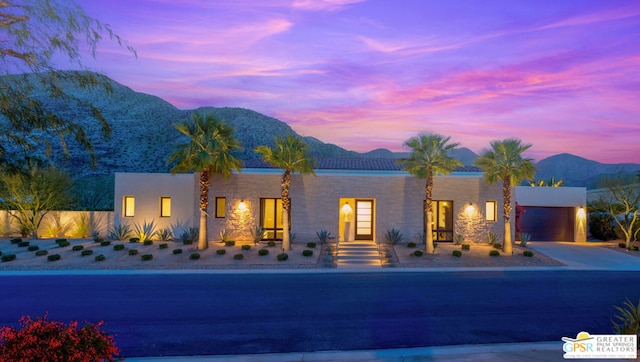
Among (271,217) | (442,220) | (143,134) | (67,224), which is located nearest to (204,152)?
(271,217)

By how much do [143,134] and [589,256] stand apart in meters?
59.9

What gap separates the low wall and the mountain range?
506 inches

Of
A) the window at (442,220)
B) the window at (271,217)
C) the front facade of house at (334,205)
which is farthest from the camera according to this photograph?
the window at (442,220)

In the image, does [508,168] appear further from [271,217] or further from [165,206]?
[165,206]

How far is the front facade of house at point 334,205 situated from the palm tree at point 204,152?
6.72 ft

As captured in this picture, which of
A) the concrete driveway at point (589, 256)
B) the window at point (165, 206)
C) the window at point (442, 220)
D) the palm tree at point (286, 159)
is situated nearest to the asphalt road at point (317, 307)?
the concrete driveway at point (589, 256)

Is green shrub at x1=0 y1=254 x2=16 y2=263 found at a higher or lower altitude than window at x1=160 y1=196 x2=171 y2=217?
lower

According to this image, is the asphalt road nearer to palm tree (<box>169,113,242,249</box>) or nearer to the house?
palm tree (<box>169,113,242,249</box>)

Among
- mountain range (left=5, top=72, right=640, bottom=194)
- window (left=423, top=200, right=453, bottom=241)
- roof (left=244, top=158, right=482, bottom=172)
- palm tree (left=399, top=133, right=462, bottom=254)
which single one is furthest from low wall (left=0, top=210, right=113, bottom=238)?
window (left=423, top=200, right=453, bottom=241)

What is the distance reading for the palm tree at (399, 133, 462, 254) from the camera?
73.5 feet

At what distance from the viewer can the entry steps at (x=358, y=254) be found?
67.6ft

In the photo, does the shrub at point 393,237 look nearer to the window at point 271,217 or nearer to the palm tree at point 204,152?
the window at point 271,217

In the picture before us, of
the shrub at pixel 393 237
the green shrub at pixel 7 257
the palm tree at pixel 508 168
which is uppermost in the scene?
the palm tree at pixel 508 168

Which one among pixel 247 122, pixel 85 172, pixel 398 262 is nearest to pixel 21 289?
pixel 398 262
